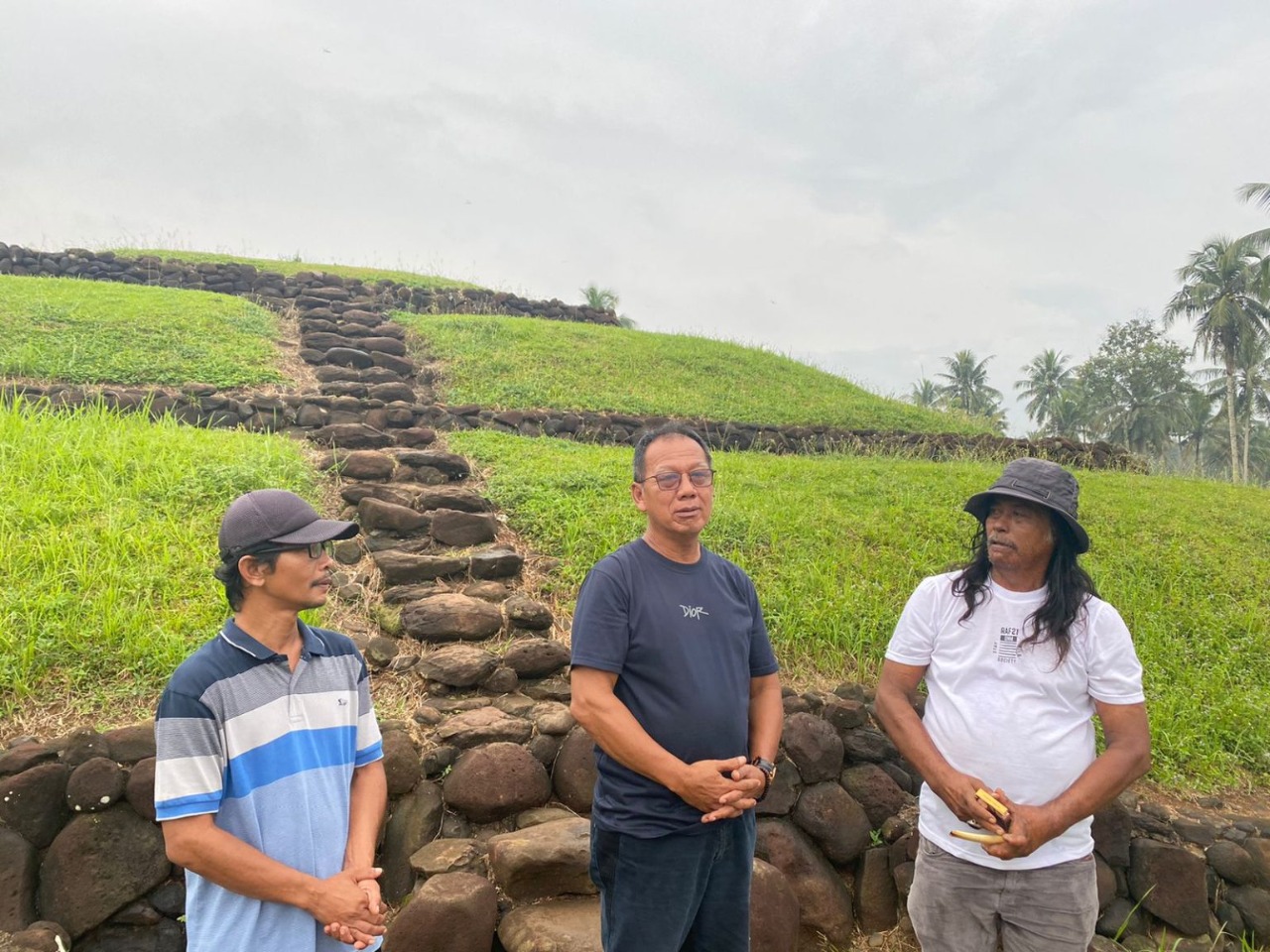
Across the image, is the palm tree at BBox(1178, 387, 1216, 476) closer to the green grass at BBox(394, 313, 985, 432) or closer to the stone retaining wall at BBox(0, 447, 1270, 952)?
the green grass at BBox(394, 313, 985, 432)

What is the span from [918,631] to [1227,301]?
32.2 m

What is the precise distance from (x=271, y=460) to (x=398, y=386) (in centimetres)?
367

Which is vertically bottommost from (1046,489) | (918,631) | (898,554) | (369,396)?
(898,554)

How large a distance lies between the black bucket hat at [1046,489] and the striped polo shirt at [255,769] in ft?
6.54

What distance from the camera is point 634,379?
12.8 m

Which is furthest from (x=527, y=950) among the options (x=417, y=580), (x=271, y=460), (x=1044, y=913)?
(x=271, y=460)

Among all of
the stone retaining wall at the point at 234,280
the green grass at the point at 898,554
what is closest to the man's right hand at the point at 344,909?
the green grass at the point at 898,554

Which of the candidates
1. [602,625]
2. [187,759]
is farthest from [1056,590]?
[187,759]

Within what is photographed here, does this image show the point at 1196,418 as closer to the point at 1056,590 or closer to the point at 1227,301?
the point at 1227,301

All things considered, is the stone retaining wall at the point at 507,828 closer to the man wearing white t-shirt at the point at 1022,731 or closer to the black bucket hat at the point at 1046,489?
the man wearing white t-shirt at the point at 1022,731

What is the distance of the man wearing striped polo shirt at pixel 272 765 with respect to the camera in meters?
1.75

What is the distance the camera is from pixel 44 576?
412cm

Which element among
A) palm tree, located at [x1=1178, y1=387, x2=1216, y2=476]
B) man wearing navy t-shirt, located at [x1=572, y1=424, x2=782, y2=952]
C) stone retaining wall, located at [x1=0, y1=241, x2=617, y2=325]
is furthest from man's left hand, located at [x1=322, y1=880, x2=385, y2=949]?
palm tree, located at [x1=1178, y1=387, x2=1216, y2=476]

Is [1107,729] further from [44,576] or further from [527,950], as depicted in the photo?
[44,576]
